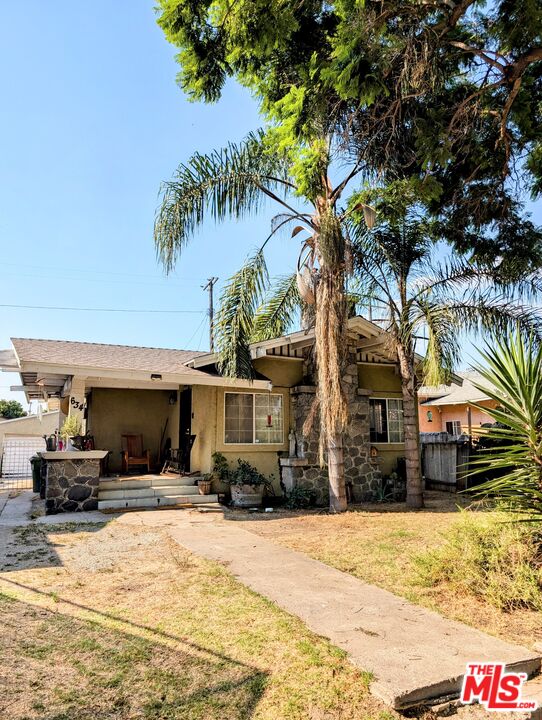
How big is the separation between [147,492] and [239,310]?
457 centimetres

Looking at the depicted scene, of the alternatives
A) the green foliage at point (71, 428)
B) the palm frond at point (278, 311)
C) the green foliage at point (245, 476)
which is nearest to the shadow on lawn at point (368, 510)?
the green foliage at point (245, 476)

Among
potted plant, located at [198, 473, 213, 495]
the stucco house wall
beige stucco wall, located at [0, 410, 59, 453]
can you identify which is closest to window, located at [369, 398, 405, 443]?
potted plant, located at [198, 473, 213, 495]

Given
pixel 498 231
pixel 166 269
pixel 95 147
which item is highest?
pixel 95 147

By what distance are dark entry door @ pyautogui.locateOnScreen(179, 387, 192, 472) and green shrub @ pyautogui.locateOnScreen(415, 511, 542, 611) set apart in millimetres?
7865

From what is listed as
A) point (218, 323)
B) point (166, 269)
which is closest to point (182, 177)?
point (166, 269)

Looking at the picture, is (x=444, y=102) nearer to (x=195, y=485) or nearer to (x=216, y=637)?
(x=216, y=637)

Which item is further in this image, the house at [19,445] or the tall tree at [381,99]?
the house at [19,445]

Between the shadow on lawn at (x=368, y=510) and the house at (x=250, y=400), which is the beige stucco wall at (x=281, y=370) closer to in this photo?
the house at (x=250, y=400)

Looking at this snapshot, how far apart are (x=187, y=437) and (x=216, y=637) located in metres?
9.08

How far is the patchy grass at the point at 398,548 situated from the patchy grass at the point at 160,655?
5.02ft

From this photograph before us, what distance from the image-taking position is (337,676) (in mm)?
3168

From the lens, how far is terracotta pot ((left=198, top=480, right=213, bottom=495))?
11.4 meters

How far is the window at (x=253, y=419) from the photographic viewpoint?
12.2 m

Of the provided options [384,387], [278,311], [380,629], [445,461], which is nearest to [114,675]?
[380,629]
